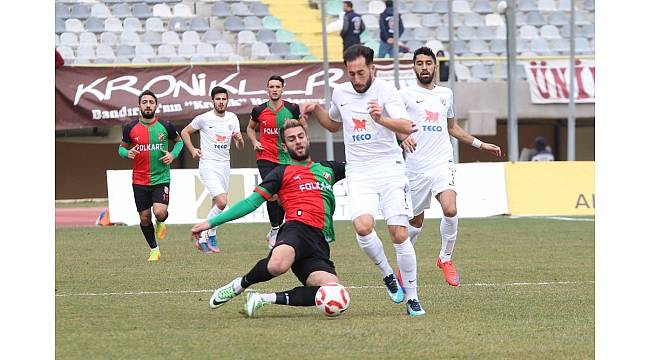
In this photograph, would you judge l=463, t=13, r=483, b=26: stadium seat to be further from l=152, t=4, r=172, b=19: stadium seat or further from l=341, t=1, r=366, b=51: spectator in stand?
l=152, t=4, r=172, b=19: stadium seat

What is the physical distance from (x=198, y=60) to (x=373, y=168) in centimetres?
2248

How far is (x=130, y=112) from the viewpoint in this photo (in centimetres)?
2958

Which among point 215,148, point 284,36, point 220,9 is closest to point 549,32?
point 284,36

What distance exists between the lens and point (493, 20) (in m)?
36.3

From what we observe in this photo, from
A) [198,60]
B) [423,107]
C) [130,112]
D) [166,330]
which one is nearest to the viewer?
[166,330]

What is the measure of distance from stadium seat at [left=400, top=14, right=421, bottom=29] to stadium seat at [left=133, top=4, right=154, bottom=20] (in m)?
7.02

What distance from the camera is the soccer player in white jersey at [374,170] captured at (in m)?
10.0

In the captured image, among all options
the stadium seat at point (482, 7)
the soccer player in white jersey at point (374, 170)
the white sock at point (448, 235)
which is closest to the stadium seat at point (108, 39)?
the stadium seat at point (482, 7)

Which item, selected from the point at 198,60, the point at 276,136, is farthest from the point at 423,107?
the point at 198,60

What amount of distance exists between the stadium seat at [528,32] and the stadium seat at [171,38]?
9.89 metres

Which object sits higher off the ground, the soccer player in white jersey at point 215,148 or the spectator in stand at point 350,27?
the spectator in stand at point 350,27

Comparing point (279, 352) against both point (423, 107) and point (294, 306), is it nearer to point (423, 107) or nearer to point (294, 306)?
point (294, 306)

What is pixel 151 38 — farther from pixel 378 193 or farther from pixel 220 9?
pixel 378 193

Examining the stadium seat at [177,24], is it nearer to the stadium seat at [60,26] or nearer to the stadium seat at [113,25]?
the stadium seat at [113,25]
